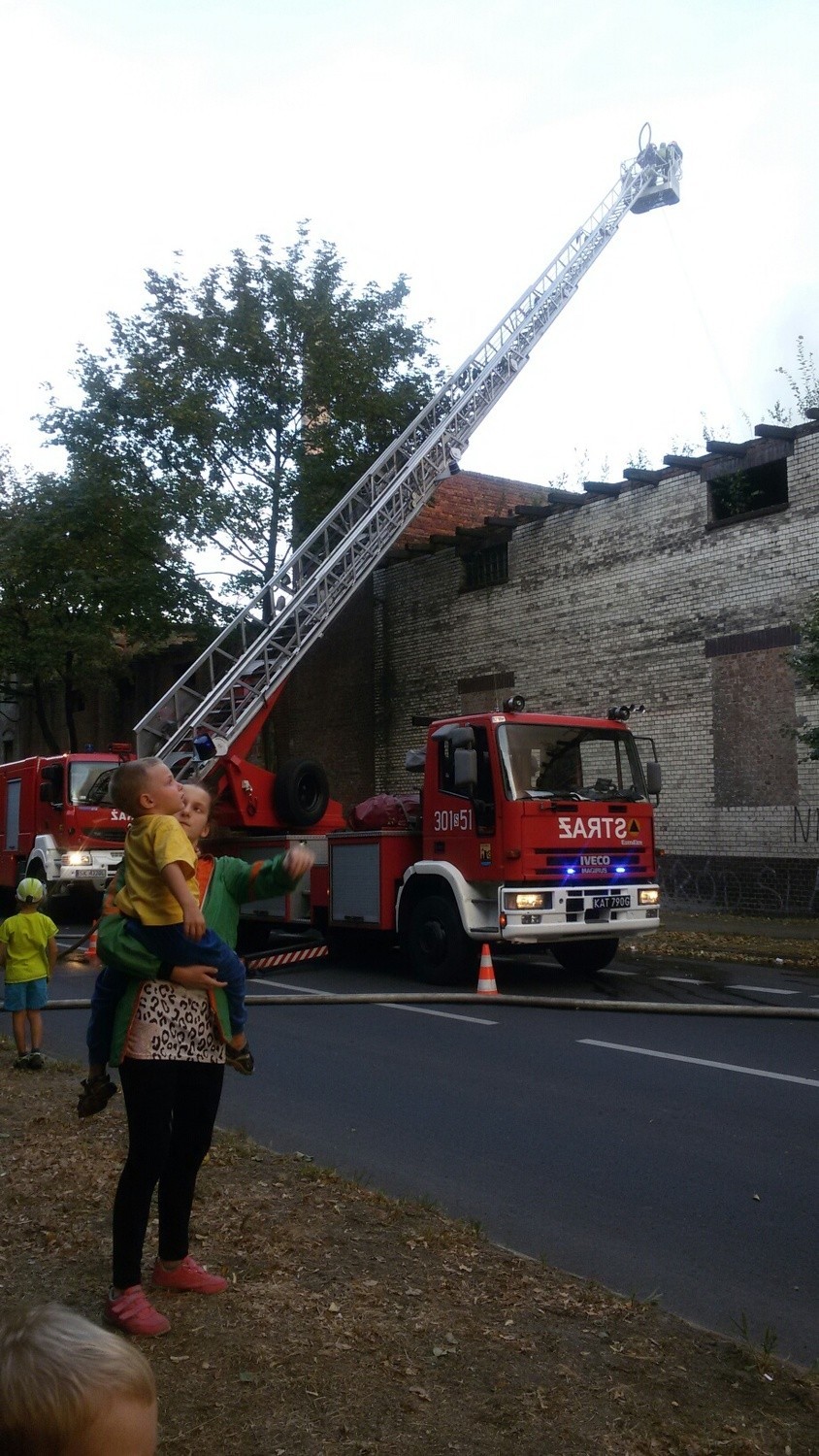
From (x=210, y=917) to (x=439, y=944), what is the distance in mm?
8560

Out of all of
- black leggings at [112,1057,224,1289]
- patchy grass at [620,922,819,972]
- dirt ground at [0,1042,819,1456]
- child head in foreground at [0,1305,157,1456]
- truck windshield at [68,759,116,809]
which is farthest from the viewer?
truck windshield at [68,759,116,809]

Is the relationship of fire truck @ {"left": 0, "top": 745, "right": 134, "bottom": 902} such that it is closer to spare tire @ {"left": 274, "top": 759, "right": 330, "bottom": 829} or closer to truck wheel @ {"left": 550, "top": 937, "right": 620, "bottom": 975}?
spare tire @ {"left": 274, "top": 759, "right": 330, "bottom": 829}

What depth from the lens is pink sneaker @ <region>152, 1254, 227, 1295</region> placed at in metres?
4.20

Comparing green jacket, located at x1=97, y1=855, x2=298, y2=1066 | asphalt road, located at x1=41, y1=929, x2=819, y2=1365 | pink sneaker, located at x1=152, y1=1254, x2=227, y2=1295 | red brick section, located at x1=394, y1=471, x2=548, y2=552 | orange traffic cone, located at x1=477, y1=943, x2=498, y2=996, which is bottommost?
asphalt road, located at x1=41, y1=929, x2=819, y2=1365

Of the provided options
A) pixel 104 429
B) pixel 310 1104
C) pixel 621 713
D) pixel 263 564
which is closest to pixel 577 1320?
pixel 310 1104

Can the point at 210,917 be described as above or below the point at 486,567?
below

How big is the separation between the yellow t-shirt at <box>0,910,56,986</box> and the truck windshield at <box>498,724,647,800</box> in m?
4.95

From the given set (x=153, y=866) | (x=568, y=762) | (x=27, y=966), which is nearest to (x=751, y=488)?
(x=568, y=762)

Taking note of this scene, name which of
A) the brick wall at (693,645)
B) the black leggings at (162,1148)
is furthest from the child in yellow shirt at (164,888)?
the brick wall at (693,645)

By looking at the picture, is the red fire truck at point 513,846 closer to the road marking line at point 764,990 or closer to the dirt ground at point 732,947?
the road marking line at point 764,990

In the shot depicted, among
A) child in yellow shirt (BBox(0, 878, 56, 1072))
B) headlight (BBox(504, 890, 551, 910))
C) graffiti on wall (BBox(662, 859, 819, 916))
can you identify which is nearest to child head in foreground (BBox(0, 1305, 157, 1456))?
child in yellow shirt (BBox(0, 878, 56, 1072))

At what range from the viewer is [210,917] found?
4387 millimetres

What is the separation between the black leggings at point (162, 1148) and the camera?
392 centimetres

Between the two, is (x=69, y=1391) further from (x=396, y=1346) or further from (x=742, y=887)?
(x=742, y=887)
